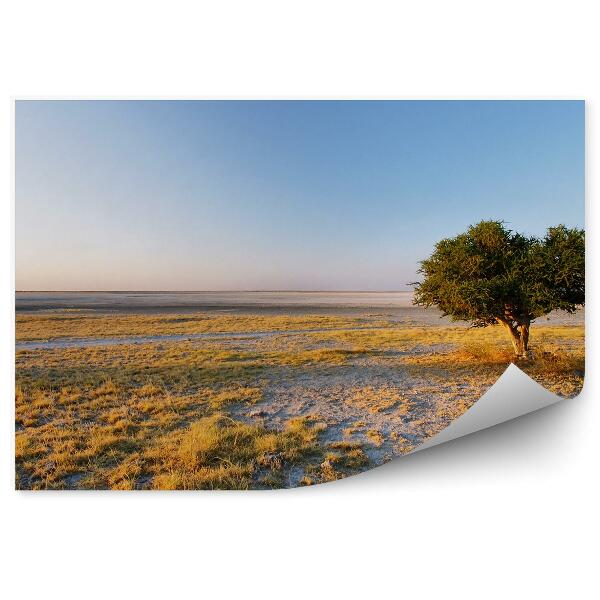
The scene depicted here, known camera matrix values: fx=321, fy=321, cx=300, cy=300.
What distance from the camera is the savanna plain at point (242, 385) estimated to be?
3193mm

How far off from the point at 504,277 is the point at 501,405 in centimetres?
190

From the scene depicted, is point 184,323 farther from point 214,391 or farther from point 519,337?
point 519,337

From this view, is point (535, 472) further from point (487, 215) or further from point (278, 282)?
point (278, 282)

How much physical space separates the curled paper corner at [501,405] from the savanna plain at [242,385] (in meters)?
0.11

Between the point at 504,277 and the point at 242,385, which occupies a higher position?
the point at 504,277

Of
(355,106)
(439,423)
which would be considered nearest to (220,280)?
(355,106)

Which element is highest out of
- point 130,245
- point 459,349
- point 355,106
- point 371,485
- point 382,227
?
point 355,106

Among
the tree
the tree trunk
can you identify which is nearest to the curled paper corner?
the tree trunk

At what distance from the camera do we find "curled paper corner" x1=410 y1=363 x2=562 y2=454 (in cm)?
349

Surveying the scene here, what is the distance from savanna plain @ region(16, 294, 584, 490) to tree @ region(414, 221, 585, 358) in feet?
0.83

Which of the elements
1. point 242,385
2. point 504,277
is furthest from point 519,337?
point 242,385

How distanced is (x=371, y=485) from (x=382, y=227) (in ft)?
9.35

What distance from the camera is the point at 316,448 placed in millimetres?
3342

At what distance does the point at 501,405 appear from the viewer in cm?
367
